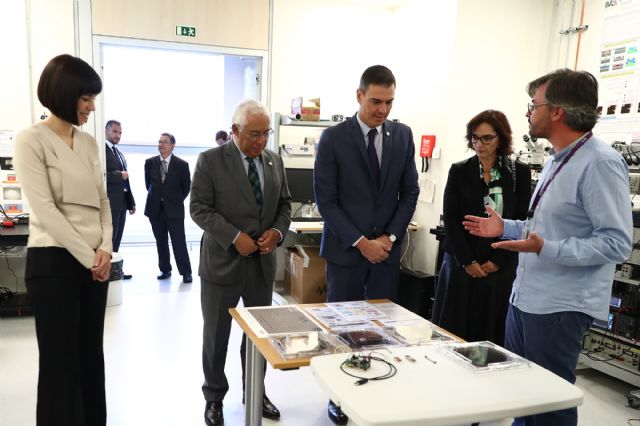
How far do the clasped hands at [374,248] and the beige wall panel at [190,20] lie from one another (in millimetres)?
3321

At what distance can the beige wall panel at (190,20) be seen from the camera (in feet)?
14.5

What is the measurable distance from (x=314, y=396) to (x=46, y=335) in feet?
4.85

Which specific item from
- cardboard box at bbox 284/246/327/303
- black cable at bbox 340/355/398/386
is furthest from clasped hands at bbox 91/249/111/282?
cardboard box at bbox 284/246/327/303

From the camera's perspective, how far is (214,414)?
2.28m

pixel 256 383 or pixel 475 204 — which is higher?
pixel 475 204

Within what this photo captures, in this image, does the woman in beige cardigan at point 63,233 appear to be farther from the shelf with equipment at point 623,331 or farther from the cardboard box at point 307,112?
the shelf with equipment at point 623,331

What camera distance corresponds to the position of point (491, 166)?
7.77ft

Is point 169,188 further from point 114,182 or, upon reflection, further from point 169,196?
point 114,182

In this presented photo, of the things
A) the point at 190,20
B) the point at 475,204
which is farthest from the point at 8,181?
the point at 475,204

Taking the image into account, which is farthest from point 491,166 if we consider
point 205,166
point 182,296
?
point 182,296

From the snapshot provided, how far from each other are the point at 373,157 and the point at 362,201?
221mm

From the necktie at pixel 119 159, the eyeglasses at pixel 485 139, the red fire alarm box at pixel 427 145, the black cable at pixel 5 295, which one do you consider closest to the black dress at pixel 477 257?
the eyeglasses at pixel 485 139

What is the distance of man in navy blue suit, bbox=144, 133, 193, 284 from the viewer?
4.92 metres

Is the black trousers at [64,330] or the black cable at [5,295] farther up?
the black trousers at [64,330]
